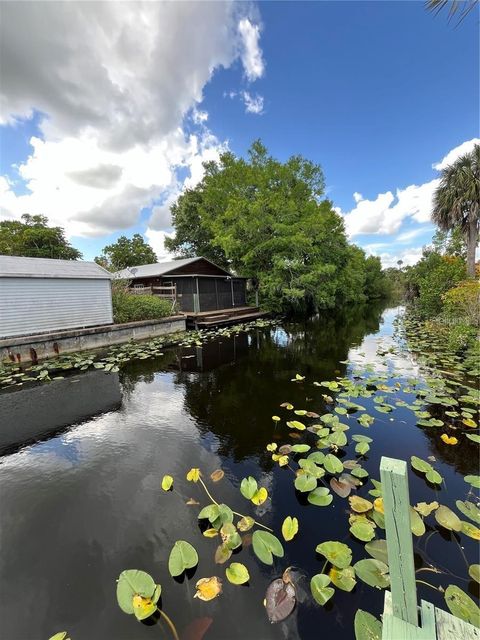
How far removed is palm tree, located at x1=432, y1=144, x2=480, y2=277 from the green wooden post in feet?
52.8

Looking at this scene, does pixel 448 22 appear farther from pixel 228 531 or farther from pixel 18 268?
pixel 18 268

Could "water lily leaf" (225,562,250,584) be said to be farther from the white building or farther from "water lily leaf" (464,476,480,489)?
the white building

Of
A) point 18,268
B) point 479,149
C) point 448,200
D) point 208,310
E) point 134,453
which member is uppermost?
point 479,149

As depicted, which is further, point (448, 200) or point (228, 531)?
point (448, 200)

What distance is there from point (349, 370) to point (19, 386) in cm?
764

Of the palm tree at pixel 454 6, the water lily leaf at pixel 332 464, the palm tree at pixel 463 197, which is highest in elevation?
the palm tree at pixel 463 197

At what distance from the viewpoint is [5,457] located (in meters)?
3.63

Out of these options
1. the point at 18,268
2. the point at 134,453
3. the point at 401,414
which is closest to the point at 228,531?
the point at 134,453

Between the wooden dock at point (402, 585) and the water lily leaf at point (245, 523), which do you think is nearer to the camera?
the wooden dock at point (402, 585)

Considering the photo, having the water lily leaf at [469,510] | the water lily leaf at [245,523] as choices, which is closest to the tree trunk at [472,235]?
the water lily leaf at [469,510]

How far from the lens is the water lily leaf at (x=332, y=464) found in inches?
118

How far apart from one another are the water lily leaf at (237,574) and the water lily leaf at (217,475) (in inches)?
42.4

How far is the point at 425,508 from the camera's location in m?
2.52

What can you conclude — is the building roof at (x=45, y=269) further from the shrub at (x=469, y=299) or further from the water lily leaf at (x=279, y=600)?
the shrub at (x=469, y=299)
